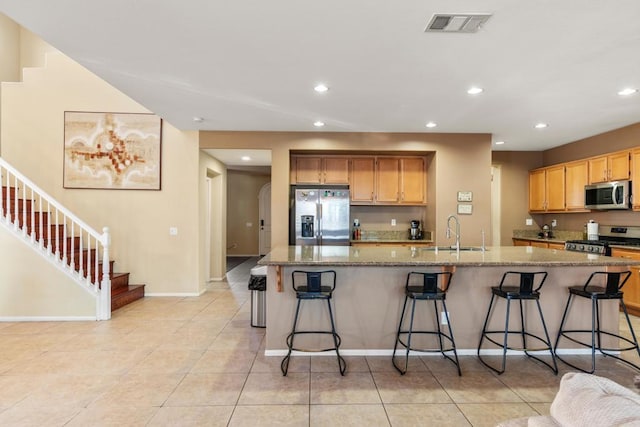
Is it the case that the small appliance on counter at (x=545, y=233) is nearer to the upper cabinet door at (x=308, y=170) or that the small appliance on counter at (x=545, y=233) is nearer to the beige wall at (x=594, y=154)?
the beige wall at (x=594, y=154)

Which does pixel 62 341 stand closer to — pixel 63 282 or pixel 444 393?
pixel 63 282

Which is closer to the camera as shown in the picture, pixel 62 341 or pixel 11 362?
pixel 11 362

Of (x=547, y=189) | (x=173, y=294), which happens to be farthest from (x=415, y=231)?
(x=173, y=294)

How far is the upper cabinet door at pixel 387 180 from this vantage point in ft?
18.5

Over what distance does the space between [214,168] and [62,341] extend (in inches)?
138

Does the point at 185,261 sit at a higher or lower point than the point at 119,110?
lower

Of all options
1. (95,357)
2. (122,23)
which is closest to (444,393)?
(95,357)

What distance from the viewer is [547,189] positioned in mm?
5965

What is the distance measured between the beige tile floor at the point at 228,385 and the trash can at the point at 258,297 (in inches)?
9.9

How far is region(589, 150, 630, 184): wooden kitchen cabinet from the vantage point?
4531 millimetres

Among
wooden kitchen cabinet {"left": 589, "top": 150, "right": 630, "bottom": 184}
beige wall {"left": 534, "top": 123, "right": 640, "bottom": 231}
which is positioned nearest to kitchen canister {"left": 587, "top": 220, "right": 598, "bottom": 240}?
beige wall {"left": 534, "top": 123, "right": 640, "bottom": 231}

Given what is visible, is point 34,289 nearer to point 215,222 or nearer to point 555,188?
point 215,222

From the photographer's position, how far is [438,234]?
5.26 meters

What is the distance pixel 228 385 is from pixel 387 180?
4.10 meters
